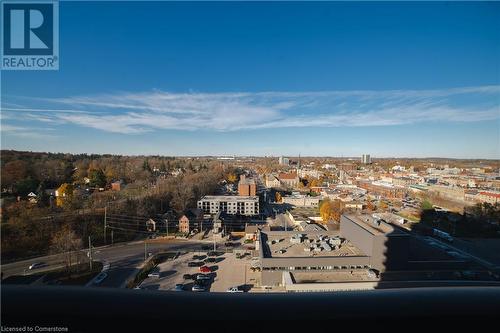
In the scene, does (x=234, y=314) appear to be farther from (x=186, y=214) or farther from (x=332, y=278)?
(x=186, y=214)

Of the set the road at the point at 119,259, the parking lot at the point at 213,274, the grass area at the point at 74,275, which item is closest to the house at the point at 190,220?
the road at the point at 119,259

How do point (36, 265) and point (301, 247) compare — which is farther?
point (301, 247)

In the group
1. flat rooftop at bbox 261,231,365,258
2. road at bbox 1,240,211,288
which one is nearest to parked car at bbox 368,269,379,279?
flat rooftop at bbox 261,231,365,258

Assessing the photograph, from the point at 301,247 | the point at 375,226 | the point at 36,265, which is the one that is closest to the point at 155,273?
the point at 36,265

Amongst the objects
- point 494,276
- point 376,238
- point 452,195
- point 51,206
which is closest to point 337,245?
point 376,238

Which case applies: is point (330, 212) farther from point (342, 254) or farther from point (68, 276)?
point (68, 276)

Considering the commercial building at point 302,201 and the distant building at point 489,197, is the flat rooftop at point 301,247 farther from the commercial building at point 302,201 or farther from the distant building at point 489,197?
the distant building at point 489,197

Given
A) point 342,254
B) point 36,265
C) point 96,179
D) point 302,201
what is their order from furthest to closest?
point 302,201 < point 96,179 < point 36,265 < point 342,254
